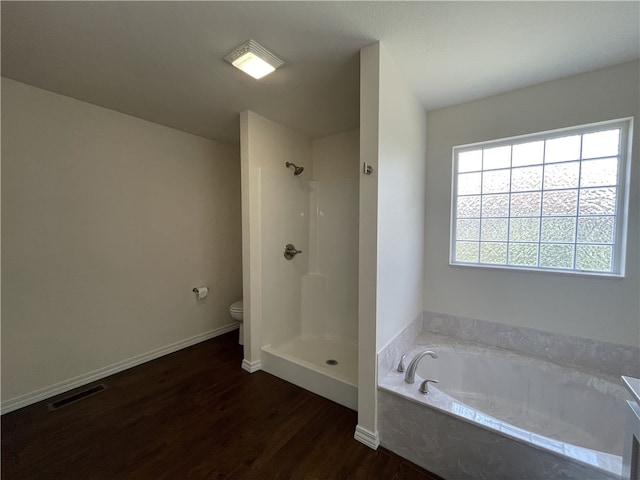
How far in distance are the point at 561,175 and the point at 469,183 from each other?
0.57 meters

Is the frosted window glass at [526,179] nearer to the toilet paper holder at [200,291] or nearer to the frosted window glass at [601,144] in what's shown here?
the frosted window glass at [601,144]

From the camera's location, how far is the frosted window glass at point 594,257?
1679mm

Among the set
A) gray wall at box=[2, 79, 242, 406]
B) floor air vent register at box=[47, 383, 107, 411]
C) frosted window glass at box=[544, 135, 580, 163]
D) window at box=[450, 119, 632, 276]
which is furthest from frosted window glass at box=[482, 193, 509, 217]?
floor air vent register at box=[47, 383, 107, 411]

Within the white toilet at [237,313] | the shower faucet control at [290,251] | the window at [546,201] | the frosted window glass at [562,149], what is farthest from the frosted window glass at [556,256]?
the white toilet at [237,313]

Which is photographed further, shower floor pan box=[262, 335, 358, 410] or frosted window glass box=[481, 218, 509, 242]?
frosted window glass box=[481, 218, 509, 242]

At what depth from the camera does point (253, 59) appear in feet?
4.93

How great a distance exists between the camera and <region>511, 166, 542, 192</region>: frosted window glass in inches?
74.9

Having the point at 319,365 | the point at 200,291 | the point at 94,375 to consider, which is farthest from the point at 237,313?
the point at 94,375

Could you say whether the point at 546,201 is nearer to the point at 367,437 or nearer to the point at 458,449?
the point at 458,449

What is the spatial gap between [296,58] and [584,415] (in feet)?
9.25

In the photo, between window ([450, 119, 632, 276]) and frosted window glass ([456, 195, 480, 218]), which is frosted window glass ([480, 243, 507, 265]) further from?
frosted window glass ([456, 195, 480, 218])

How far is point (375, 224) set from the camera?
4.85 ft

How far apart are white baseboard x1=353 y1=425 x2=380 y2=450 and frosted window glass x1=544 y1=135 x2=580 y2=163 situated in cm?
223

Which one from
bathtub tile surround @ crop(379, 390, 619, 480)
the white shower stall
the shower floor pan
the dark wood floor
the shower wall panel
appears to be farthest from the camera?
the shower wall panel
